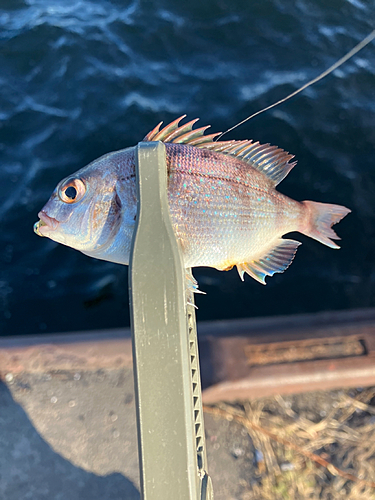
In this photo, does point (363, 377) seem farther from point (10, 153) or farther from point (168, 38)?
point (168, 38)

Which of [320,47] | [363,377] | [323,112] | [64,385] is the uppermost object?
[320,47]

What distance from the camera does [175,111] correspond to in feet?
17.0

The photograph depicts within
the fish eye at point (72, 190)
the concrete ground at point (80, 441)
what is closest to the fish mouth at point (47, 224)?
the fish eye at point (72, 190)

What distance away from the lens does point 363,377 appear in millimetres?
2846

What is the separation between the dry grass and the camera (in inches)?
104

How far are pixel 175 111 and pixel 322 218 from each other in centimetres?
341

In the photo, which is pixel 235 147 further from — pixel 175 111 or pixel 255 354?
pixel 175 111

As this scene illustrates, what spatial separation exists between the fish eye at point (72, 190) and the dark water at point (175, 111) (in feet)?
7.46

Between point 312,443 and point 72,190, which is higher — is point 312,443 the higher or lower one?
the lower one

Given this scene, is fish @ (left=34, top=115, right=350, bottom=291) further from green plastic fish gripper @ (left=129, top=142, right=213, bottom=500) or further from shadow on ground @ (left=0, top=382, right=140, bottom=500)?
shadow on ground @ (left=0, top=382, right=140, bottom=500)

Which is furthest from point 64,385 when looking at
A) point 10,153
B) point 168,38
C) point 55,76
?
point 168,38

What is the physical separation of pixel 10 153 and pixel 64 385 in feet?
10.6

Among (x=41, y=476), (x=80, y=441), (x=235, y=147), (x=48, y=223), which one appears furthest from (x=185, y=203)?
(x=41, y=476)

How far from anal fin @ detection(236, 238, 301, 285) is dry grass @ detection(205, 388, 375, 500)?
131 centimetres
